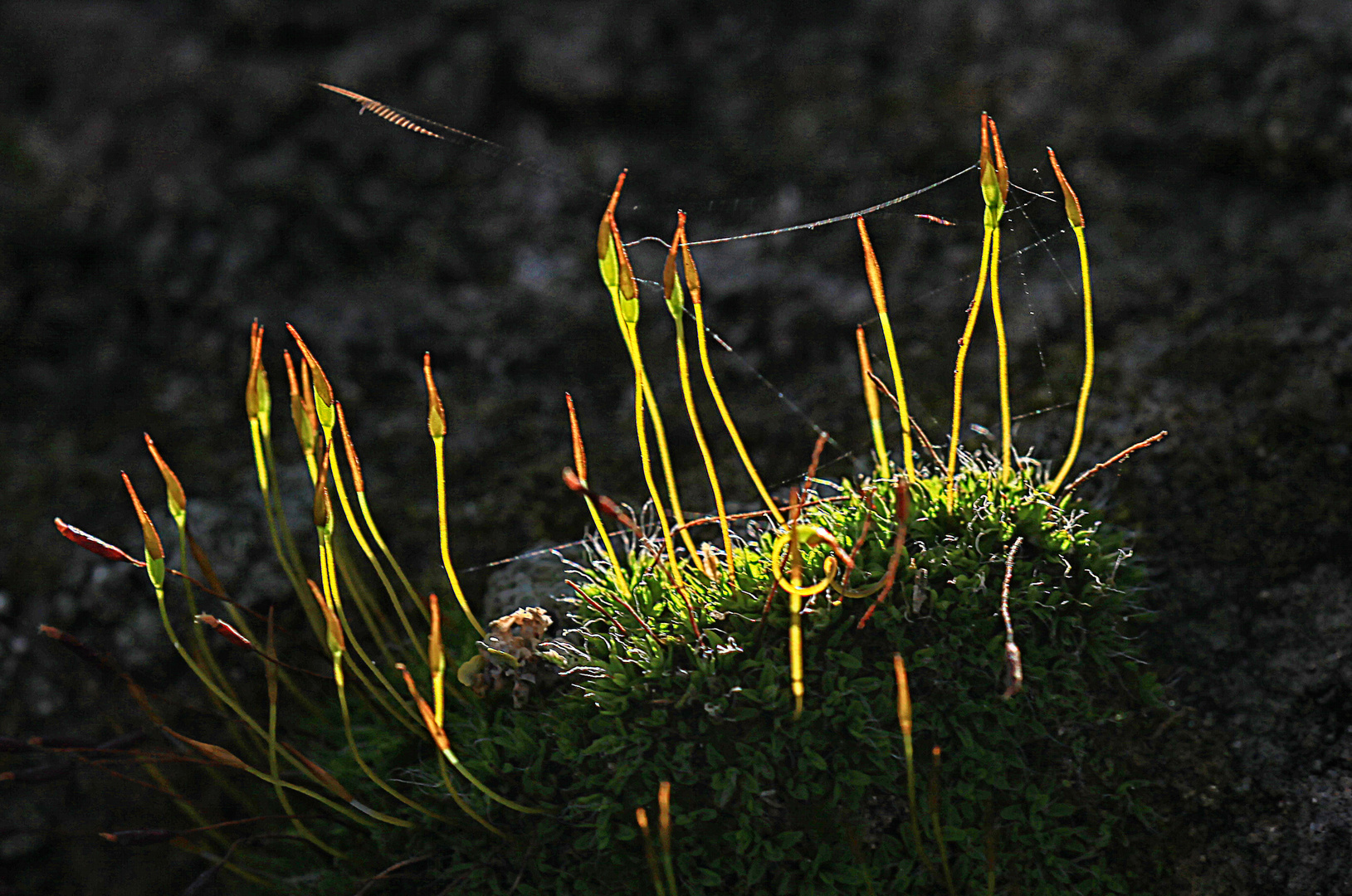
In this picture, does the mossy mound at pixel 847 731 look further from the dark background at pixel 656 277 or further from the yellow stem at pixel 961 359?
the dark background at pixel 656 277

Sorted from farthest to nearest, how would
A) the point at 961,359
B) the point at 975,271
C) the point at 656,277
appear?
the point at 656,277
the point at 975,271
the point at 961,359

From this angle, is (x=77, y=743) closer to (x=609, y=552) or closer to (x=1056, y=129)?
(x=609, y=552)

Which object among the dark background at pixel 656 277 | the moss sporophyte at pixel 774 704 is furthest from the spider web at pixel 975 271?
the moss sporophyte at pixel 774 704

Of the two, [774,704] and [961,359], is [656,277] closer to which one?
[961,359]

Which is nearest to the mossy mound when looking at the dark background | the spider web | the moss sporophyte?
the moss sporophyte

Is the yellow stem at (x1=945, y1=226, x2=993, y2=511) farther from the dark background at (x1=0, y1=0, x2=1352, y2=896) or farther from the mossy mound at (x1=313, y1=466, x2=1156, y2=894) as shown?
the dark background at (x1=0, y1=0, x2=1352, y2=896)

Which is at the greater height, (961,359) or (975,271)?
(975,271)

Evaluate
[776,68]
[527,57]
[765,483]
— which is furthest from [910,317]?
[527,57]

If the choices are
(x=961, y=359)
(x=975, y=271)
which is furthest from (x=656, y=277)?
(x=961, y=359)
